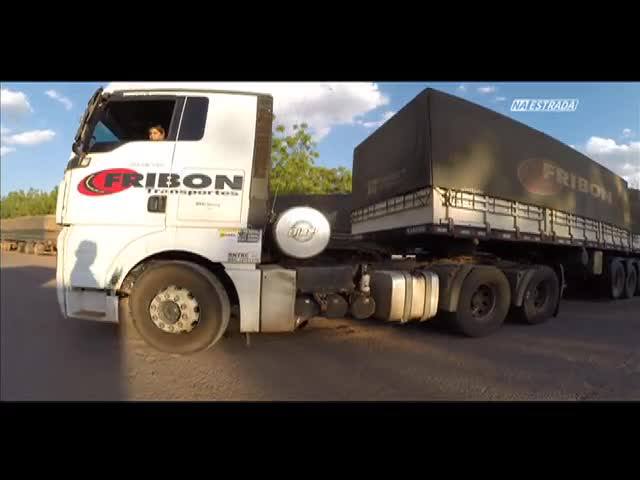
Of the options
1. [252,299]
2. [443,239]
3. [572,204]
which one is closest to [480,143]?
[443,239]

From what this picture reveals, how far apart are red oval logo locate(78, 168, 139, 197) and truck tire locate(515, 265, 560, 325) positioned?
18.8 ft

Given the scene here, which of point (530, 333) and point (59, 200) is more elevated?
point (59, 200)

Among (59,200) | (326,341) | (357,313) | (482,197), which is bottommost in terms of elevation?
(326,341)

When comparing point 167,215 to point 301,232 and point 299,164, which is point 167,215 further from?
point 299,164

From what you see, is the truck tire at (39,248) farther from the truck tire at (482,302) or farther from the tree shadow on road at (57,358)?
the truck tire at (482,302)

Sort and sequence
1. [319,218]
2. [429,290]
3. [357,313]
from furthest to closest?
[429,290]
[357,313]
[319,218]

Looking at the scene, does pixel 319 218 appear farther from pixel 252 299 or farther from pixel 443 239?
pixel 443 239

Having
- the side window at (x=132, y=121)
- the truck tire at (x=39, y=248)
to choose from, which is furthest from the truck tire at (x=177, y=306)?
the truck tire at (x=39, y=248)

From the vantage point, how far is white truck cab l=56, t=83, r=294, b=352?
2.89 m

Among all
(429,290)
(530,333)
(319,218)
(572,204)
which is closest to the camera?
(319,218)

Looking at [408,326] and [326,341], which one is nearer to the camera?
[326,341]

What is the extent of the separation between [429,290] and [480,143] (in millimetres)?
2420

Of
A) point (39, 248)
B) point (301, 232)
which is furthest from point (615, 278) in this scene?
point (39, 248)

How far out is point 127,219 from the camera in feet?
9.50
